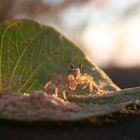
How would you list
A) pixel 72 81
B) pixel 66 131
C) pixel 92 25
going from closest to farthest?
pixel 66 131, pixel 72 81, pixel 92 25

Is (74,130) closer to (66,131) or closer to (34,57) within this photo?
(66,131)

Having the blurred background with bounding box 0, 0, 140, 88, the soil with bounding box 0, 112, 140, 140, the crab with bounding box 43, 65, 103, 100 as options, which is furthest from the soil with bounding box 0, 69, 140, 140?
the blurred background with bounding box 0, 0, 140, 88

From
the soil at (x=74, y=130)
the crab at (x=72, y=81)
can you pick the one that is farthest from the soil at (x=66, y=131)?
the crab at (x=72, y=81)

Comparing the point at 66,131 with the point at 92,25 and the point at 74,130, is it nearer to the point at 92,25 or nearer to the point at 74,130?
the point at 74,130

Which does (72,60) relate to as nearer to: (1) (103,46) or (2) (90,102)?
(2) (90,102)

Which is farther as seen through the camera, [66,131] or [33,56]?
[33,56]

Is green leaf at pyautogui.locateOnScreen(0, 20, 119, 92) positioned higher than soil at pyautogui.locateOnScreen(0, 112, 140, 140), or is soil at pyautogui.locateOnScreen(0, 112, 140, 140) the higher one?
green leaf at pyautogui.locateOnScreen(0, 20, 119, 92)

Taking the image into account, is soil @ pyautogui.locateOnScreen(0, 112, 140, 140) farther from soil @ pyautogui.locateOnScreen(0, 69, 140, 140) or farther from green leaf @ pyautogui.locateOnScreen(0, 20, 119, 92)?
green leaf @ pyautogui.locateOnScreen(0, 20, 119, 92)

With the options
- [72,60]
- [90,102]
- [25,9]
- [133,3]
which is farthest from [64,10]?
[90,102]

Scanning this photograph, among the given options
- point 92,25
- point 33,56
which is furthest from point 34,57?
point 92,25

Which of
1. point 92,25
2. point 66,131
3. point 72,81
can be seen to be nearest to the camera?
point 66,131

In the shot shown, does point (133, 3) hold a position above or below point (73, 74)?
above
